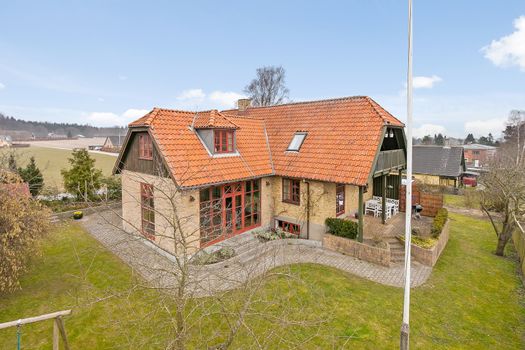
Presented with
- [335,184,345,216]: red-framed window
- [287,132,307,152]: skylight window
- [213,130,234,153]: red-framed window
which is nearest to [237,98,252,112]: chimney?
[287,132,307,152]: skylight window

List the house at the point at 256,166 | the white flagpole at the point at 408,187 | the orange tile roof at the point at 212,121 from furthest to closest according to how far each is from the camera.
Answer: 1. the orange tile roof at the point at 212,121
2. the house at the point at 256,166
3. the white flagpole at the point at 408,187

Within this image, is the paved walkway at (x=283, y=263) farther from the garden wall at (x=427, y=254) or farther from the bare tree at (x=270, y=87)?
the bare tree at (x=270, y=87)

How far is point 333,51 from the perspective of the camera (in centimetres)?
1891

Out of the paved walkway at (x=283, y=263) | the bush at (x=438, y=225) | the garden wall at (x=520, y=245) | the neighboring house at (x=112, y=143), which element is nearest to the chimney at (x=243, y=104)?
the paved walkway at (x=283, y=263)

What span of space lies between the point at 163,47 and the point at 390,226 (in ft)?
62.5

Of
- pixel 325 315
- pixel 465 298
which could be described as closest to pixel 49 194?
pixel 325 315

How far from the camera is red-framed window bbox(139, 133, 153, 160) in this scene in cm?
1412

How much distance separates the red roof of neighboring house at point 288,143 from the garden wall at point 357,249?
9.69 ft

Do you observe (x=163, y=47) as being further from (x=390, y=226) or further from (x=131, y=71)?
(x=390, y=226)

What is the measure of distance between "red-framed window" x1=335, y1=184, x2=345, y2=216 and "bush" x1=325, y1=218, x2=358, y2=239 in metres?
0.85

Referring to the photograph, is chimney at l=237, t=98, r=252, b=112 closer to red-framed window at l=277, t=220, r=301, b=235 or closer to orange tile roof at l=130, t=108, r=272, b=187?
orange tile roof at l=130, t=108, r=272, b=187

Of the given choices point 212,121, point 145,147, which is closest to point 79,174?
point 145,147

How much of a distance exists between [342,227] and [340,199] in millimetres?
2006

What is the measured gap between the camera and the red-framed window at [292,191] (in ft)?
52.5
